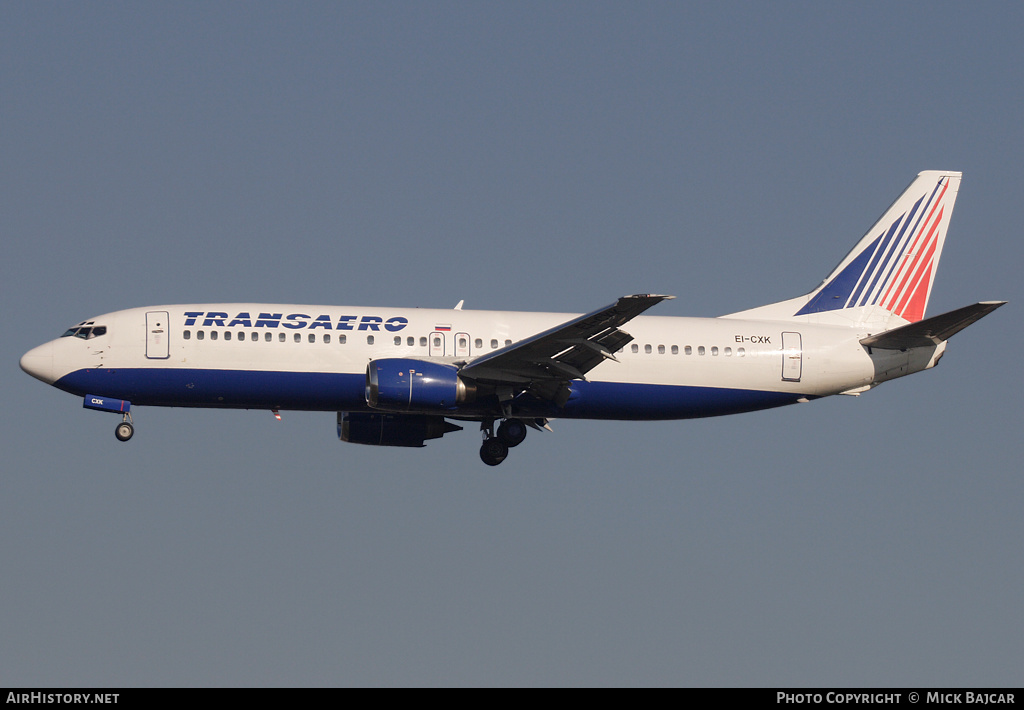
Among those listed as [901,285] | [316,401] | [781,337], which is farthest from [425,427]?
[901,285]

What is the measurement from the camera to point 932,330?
42.2 meters

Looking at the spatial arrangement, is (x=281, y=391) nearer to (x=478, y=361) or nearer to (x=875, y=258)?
(x=478, y=361)

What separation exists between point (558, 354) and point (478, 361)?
234cm

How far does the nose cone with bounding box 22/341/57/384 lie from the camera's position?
4166 cm

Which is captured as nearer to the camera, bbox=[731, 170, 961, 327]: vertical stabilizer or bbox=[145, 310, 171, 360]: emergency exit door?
bbox=[145, 310, 171, 360]: emergency exit door

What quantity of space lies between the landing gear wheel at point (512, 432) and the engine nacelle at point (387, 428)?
2.50 meters

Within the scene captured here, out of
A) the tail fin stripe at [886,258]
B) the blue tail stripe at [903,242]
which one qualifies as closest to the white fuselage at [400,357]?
the tail fin stripe at [886,258]

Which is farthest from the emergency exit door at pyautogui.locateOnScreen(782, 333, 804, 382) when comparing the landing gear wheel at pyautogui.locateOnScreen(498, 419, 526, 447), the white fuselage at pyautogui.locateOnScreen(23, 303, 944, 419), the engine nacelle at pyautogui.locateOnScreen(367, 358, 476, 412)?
the engine nacelle at pyautogui.locateOnScreen(367, 358, 476, 412)

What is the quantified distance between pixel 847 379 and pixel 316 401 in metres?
16.8

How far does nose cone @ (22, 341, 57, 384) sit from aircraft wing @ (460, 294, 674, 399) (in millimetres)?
12545

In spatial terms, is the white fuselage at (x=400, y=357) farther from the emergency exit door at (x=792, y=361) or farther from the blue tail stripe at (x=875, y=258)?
the blue tail stripe at (x=875, y=258)

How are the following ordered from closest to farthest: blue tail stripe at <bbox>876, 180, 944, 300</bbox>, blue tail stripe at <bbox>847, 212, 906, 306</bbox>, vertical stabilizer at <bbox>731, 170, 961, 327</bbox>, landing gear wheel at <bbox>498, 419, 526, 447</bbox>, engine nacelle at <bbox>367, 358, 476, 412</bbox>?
engine nacelle at <bbox>367, 358, 476, 412</bbox> → landing gear wheel at <bbox>498, 419, 526, 447</bbox> → vertical stabilizer at <bbox>731, 170, 961, 327</bbox> → blue tail stripe at <bbox>847, 212, 906, 306</bbox> → blue tail stripe at <bbox>876, 180, 944, 300</bbox>

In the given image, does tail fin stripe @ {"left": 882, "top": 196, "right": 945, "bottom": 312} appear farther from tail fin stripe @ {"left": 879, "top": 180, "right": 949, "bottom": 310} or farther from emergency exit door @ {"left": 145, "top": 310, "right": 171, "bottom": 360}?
emergency exit door @ {"left": 145, "top": 310, "right": 171, "bottom": 360}

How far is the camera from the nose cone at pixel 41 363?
41656 mm
